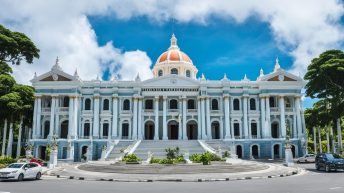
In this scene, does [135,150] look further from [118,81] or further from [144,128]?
[118,81]

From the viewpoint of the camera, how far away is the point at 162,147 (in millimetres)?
40156

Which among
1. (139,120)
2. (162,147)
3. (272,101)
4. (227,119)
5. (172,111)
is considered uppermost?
(272,101)

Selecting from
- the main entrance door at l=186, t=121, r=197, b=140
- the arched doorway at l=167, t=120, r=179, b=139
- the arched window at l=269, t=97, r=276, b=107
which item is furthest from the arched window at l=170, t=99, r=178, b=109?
the arched window at l=269, t=97, r=276, b=107

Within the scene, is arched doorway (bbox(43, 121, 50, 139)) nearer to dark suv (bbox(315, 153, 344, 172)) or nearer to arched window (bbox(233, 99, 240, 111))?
arched window (bbox(233, 99, 240, 111))

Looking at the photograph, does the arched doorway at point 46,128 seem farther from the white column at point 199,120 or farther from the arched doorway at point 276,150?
the arched doorway at point 276,150

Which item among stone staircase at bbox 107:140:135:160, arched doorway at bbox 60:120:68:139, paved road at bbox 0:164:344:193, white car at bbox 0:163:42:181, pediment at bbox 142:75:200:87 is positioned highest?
pediment at bbox 142:75:200:87

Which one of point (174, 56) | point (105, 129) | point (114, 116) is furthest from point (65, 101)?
point (174, 56)

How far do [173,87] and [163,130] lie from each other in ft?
19.7

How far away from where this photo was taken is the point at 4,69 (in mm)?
38625

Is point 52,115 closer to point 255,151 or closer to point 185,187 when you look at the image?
point 255,151

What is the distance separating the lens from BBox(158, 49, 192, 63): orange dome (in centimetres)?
5556

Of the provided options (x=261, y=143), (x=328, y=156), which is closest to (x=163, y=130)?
(x=261, y=143)

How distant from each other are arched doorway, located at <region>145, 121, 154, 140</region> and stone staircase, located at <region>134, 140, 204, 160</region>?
534 centimetres

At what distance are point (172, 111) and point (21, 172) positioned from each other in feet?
95.8
